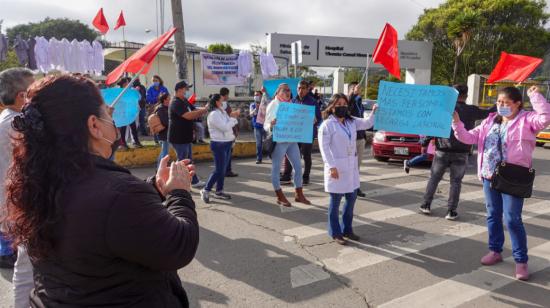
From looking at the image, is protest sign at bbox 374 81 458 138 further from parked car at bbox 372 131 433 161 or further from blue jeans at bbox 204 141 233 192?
parked car at bbox 372 131 433 161

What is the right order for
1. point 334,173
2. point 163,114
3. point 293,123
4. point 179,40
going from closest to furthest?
point 334,173
point 293,123
point 163,114
point 179,40

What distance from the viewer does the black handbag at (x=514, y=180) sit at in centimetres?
386

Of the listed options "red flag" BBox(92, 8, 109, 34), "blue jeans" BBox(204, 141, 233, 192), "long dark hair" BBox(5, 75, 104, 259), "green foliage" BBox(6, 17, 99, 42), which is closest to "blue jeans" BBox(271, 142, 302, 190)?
"blue jeans" BBox(204, 141, 233, 192)

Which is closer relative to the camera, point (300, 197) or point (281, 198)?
point (281, 198)

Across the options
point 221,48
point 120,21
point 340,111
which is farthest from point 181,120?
point 221,48

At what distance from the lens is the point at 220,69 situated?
1317cm

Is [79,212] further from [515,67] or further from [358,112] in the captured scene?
[358,112]

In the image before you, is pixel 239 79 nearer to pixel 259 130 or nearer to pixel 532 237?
pixel 259 130

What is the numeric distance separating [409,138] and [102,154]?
9.27 metres

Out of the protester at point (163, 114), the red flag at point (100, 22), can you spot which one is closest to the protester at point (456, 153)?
the protester at point (163, 114)

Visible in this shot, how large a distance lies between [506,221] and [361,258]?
150 cm

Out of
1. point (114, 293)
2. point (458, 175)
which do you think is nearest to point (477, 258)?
point (458, 175)

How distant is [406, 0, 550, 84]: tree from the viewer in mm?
29094

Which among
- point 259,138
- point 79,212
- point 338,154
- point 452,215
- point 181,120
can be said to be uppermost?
point 181,120
